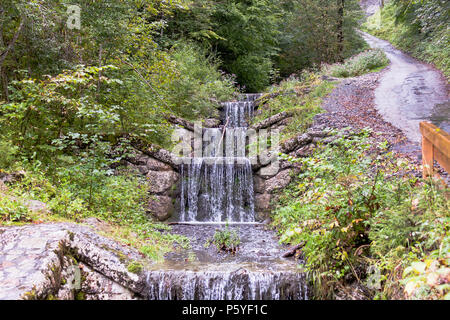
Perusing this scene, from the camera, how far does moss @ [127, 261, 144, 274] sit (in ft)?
14.7

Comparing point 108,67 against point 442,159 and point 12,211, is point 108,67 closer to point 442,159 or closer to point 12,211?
point 12,211

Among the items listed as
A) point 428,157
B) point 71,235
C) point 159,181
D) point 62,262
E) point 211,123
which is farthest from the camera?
point 211,123

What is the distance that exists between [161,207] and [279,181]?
319 centimetres

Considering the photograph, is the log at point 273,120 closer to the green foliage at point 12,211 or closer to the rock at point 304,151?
the rock at point 304,151

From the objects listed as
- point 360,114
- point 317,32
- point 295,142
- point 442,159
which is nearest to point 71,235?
point 442,159

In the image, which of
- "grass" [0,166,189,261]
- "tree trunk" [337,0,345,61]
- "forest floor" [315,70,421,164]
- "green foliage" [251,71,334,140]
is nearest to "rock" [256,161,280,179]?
"green foliage" [251,71,334,140]

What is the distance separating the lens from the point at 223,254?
19.7ft

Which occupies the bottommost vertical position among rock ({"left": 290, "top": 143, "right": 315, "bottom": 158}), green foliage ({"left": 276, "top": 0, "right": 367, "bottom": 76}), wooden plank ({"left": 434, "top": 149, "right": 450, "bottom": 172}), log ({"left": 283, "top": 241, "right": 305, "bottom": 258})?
log ({"left": 283, "top": 241, "right": 305, "bottom": 258})

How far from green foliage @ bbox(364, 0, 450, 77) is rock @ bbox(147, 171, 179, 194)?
8.30 metres

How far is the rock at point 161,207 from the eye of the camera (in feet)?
27.2

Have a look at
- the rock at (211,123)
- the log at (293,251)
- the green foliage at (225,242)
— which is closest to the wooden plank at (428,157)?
the log at (293,251)

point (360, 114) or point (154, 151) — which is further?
point (360, 114)

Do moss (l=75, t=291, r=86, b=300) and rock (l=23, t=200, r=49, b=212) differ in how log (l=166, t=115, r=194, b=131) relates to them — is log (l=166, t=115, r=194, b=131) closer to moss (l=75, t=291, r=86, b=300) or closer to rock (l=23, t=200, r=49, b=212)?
rock (l=23, t=200, r=49, b=212)

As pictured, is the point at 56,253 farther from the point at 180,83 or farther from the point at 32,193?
the point at 180,83
